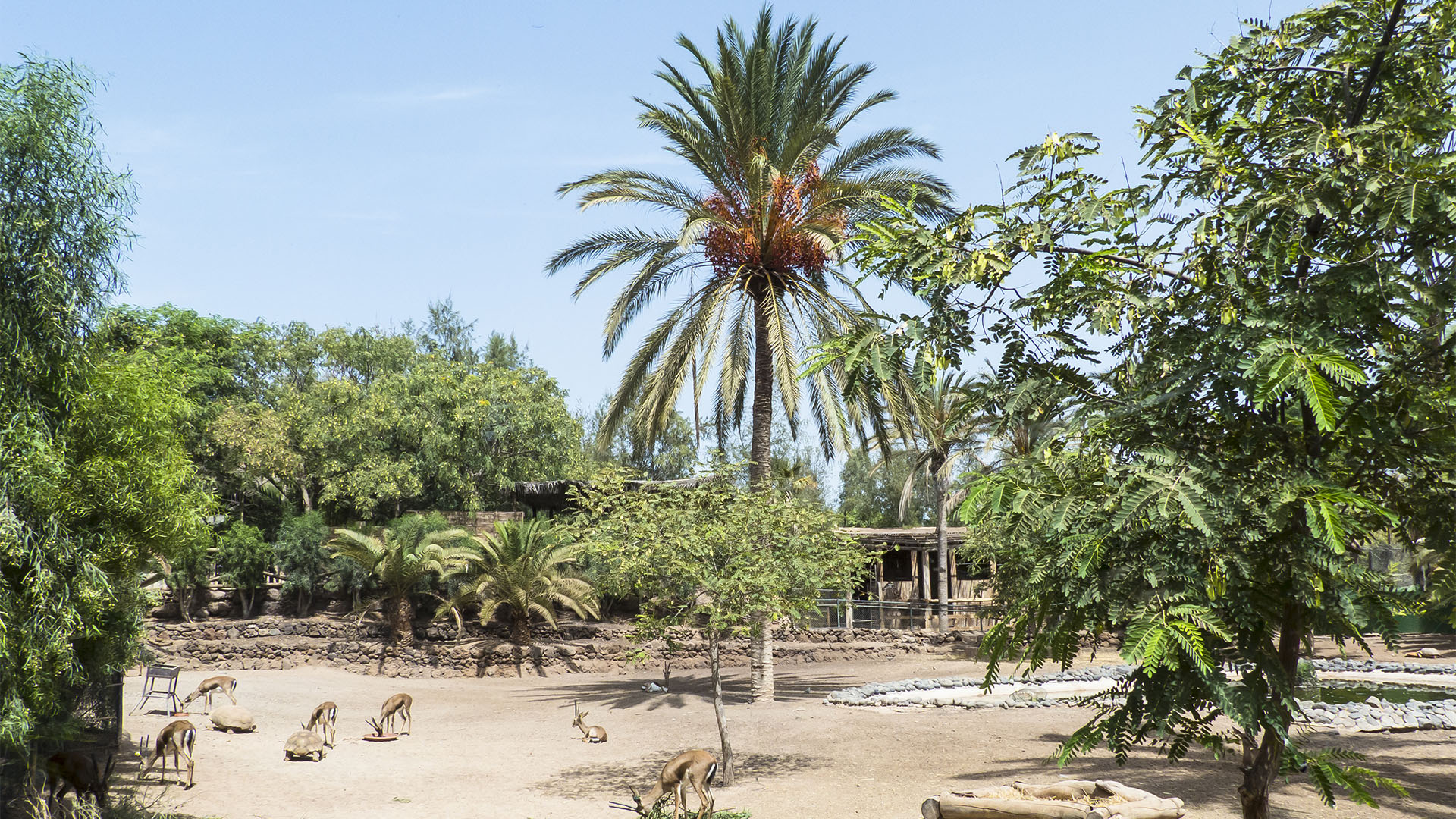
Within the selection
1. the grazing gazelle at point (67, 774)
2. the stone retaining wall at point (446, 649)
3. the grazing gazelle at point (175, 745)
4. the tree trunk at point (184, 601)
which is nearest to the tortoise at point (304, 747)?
the grazing gazelle at point (175, 745)

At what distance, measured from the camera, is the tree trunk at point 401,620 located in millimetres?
25609

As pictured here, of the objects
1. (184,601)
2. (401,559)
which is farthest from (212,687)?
(184,601)

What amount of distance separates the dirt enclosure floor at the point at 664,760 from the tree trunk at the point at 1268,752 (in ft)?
16.1

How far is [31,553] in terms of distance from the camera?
828cm

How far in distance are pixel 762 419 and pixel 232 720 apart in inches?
416

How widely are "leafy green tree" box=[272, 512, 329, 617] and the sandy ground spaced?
855 centimetres

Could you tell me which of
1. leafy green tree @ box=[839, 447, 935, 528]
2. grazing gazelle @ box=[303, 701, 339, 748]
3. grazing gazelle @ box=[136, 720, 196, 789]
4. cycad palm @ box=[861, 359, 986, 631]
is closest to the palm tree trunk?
cycad palm @ box=[861, 359, 986, 631]

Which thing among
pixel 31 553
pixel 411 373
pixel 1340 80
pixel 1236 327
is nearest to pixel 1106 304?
pixel 1236 327

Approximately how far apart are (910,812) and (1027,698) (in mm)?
9366

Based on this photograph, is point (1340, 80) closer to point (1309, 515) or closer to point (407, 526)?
point (1309, 515)

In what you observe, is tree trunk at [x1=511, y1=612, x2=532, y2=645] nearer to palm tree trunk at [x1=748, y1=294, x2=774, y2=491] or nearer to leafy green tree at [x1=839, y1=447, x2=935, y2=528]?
palm tree trunk at [x1=748, y1=294, x2=774, y2=491]

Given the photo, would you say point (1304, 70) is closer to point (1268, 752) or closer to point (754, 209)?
point (1268, 752)

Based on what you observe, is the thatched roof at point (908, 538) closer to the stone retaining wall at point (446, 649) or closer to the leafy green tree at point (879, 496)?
the stone retaining wall at point (446, 649)

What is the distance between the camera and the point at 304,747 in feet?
46.3
